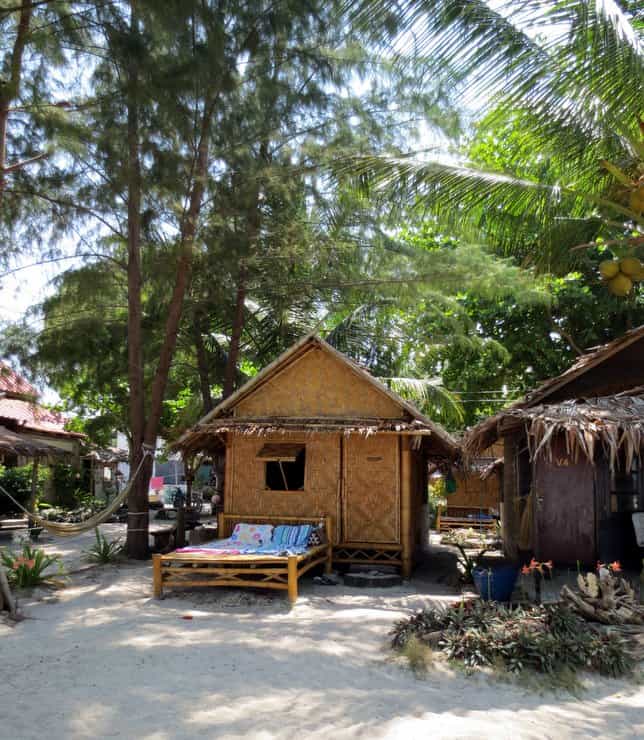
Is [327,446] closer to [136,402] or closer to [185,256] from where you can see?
[136,402]

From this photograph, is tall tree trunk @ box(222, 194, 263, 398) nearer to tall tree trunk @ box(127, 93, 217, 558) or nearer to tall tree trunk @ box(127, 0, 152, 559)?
tall tree trunk @ box(127, 93, 217, 558)

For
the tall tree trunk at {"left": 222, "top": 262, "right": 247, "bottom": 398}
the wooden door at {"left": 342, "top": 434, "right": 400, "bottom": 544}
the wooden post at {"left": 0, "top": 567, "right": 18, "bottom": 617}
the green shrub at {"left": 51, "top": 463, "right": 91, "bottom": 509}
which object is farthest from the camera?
the green shrub at {"left": 51, "top": 463, "right": 91, "bottom": 509}

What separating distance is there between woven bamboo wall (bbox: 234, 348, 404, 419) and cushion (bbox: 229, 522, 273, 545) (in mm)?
1825

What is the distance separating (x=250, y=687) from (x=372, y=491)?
5554mm

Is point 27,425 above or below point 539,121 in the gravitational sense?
below

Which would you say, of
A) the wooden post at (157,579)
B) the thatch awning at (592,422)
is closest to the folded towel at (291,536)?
the wooden post at (157,579)

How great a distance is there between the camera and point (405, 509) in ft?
34.0

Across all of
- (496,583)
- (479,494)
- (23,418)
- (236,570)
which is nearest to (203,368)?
(236,570)

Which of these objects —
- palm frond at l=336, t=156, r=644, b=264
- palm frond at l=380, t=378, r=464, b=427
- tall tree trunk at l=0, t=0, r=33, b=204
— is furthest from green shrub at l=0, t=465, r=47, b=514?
palm frond at l=336, t=156, r=644, b=264

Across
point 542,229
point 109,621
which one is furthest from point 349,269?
point 109,621

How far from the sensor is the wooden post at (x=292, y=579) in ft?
27.7

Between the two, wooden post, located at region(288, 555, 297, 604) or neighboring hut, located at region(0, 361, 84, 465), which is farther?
neighboring hut, located at region(0, 361, 84, 465)

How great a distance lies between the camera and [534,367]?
16625 millimetres

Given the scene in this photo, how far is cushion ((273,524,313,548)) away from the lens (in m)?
9.81
